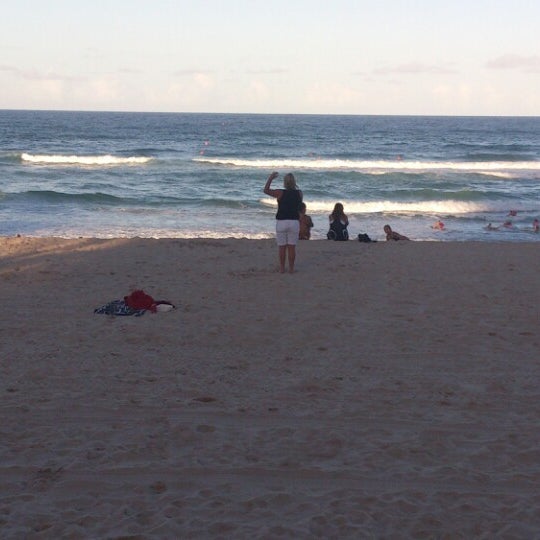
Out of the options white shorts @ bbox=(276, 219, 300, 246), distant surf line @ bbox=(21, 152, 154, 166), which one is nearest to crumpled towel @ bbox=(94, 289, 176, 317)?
white shorts @ bbox=(276, 219, 300, 246)

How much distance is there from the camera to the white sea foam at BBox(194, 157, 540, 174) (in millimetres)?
35688

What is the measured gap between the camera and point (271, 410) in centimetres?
479

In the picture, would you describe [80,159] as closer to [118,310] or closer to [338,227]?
[338,227]

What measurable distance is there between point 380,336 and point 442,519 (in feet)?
10.6

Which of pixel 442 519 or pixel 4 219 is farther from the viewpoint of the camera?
pixel 4 219

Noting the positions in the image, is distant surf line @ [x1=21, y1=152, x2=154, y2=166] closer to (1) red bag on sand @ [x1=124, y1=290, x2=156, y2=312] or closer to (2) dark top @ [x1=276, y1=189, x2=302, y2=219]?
(2) dark top @ [x1=276, y1=189, x2=302, y2=219]

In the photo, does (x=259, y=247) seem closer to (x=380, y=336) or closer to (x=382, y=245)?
(x=382, y=245)

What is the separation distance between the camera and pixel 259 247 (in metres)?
12.3

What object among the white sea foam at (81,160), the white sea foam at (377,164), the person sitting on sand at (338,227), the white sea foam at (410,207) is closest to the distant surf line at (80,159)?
the white sea foam at (81,160)

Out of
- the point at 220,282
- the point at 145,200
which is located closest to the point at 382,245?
the point at 220,282

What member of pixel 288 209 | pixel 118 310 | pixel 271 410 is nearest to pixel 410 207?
pixel 288 209

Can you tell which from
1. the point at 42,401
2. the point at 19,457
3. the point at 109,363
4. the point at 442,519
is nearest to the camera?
the point at 442,519

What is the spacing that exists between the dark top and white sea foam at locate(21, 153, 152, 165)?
26.3 meters

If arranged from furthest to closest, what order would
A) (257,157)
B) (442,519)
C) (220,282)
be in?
(257,157) < (220,282) < (442,519)
